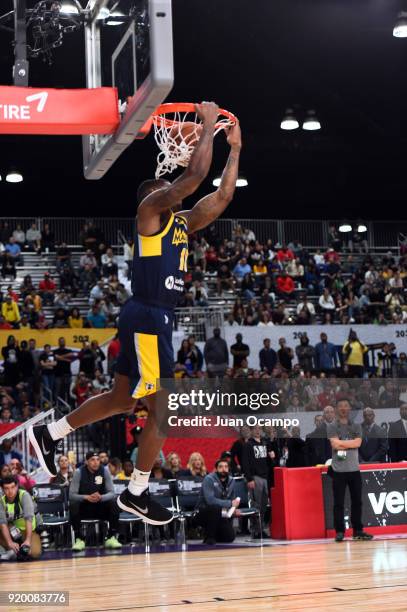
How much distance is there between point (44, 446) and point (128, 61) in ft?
8.62

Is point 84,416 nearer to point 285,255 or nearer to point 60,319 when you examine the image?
point 60,319

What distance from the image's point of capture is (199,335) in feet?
76.9

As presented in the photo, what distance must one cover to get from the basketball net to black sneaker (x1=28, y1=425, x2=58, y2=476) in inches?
76.5

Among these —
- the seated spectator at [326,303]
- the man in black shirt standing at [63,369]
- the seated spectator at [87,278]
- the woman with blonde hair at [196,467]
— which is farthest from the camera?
the seated spectator at [87,278]

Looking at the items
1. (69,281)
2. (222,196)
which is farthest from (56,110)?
(69,281)

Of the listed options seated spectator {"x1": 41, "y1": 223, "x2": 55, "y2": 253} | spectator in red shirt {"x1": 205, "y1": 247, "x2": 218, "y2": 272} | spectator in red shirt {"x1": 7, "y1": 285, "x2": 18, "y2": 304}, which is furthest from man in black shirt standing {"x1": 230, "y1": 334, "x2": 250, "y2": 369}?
seated spectator {"x1": 41, "y1": 223, "x2": 55, "y2": 253}

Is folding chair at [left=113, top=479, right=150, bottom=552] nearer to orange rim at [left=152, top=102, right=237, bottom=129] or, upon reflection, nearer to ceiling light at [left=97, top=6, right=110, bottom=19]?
orange rim at [left=152, top=102, right=237, bottom=129]

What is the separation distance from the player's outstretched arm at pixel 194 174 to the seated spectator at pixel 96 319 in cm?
1638

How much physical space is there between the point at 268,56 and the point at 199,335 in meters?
6.76

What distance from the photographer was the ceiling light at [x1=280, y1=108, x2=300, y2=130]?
23594 mm

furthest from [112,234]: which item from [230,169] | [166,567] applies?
[230,169]

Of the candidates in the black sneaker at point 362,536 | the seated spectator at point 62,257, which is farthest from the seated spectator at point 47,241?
the black sneaker at point 362,536

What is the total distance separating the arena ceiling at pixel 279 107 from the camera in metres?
18.8

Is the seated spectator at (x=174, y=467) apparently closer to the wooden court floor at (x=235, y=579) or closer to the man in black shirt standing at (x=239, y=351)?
the wooden court floor at (x=235, y=579)
